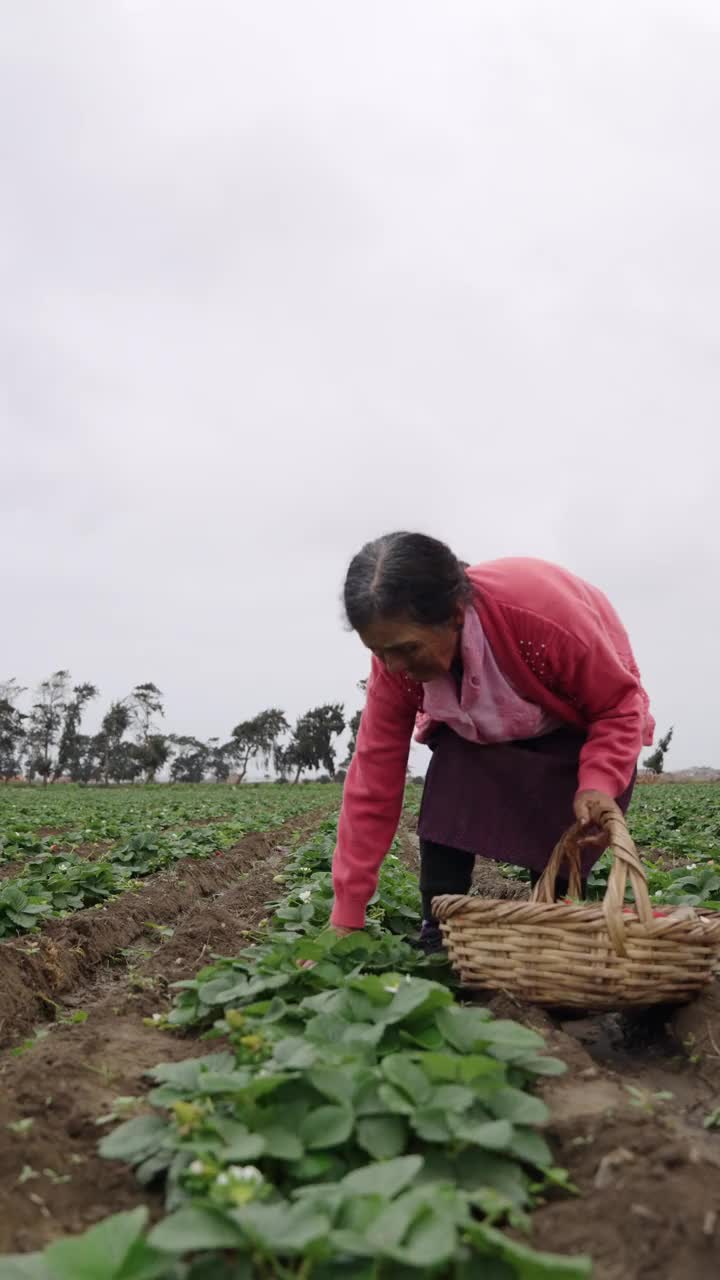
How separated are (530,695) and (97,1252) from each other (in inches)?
85.9

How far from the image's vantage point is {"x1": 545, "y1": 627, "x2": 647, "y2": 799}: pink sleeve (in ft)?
9.94

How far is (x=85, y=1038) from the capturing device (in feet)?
9.00

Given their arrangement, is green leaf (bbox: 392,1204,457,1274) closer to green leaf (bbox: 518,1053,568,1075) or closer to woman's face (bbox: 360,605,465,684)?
green leaf (bbox: 518,1053,568,1075)

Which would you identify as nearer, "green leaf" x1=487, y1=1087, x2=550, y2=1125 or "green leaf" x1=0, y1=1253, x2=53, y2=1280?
"green leaf" x1=0, y1=1253, x2=53, y2=1280

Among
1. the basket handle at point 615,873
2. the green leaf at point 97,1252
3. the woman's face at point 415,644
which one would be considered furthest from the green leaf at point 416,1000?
the woman's face at point 415,644

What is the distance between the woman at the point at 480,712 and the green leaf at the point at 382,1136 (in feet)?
4.40

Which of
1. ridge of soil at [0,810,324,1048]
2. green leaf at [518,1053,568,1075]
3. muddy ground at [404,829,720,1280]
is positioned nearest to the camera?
muddy ground at [404,829,720,1280]

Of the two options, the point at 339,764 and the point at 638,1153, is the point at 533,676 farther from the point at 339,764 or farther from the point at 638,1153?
the point at 339,764

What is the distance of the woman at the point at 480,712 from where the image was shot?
285 cm

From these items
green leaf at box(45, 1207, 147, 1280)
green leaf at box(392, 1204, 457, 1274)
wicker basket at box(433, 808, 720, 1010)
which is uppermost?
wicker basket at box(433, 808, 720, 1010)

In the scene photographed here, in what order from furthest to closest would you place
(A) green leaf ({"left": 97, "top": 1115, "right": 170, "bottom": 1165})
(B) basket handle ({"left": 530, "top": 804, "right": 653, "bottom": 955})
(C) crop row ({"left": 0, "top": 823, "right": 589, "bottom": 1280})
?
1. (B) basket handle ({"left": 530, "top": 804, "right": 653, "bottom": 955})
2. (A) green leaf ({"left": 97, "top": 1115, "right": 170, "bottom": 1165})
3. (C) crop row ({"left": 0, "top": 823, "right": 589, "bottom": 1280})

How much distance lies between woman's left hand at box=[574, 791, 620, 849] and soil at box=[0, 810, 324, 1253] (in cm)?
129

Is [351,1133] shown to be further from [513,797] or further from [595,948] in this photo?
[513,797]

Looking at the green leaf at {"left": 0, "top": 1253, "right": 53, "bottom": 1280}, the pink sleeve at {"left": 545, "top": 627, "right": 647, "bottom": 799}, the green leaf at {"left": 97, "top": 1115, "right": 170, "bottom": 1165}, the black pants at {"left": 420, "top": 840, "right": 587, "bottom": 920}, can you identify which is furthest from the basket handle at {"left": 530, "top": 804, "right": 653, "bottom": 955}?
the green leaf at {"left": 0, "top": 1253, "right": 53, "bottom": 1280}
